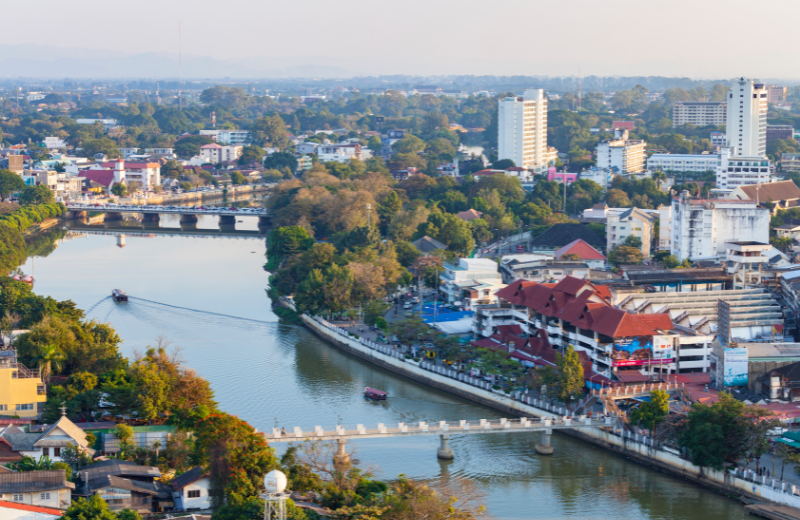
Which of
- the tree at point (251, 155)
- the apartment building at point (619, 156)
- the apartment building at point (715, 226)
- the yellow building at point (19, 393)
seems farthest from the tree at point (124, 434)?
the tree at point (251, 155)

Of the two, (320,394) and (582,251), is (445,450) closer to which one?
(320,394)

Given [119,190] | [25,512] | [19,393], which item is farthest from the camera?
[119,190]

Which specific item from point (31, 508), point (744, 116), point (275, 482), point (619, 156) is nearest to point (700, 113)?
point (744, 116)

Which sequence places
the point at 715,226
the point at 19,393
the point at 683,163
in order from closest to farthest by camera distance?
the point at 19,393
the point at 715,226
the point at 683,163

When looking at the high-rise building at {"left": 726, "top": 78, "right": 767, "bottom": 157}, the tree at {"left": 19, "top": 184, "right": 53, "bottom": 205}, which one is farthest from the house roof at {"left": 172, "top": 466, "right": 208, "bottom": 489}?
the high-rise building at {"left": 726, "top": 78, "right": 767, "bottom": 157}

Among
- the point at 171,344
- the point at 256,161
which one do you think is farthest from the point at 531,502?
the point at 256,161
